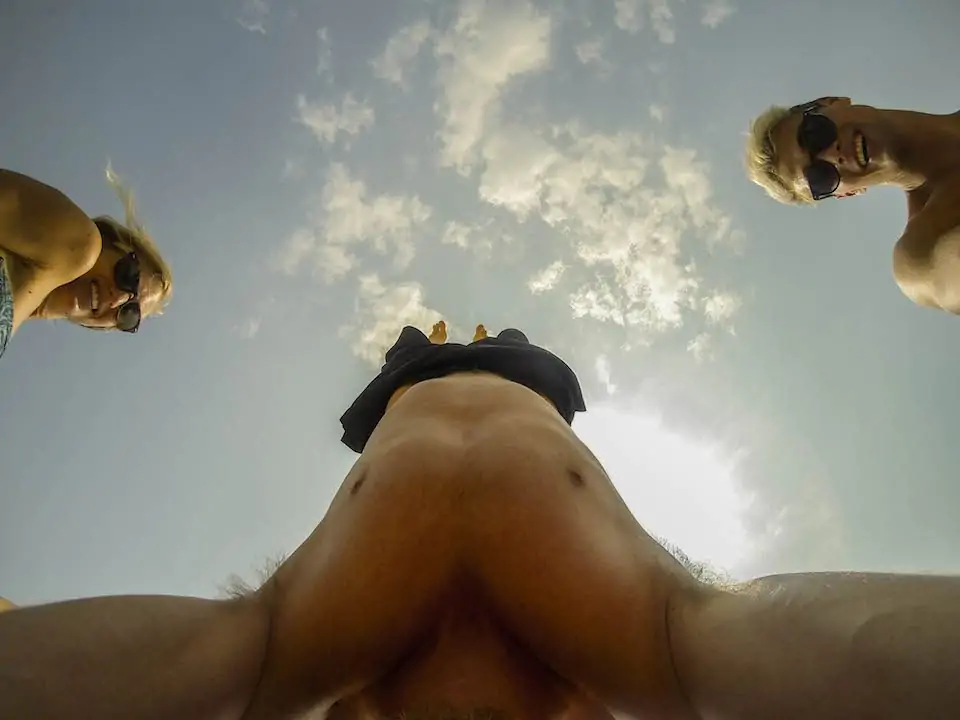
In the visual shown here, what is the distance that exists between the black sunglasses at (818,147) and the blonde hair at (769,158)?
34cm

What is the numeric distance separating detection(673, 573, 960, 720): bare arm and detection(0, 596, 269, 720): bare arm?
3.57 feet

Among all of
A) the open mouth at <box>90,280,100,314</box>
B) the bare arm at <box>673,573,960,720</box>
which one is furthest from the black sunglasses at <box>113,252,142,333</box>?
the bare arm at <box>673,573,960,720</box>

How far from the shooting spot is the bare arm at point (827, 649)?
45.0 inches

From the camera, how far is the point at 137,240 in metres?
4.98

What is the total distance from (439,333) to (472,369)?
832 millimetres

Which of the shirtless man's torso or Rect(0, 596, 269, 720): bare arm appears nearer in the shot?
Rect(0, 596, 269, 720): bare arm

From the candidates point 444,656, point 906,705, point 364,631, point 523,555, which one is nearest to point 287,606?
point 364,631

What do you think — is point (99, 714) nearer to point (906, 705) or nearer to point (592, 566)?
point (592, 566)

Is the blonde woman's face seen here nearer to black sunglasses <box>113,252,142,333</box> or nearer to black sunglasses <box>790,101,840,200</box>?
black sunglasses <box>113,252,142,333</box>

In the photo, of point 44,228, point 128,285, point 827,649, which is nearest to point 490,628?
point 827,649

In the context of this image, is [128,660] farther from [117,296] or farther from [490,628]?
[117,296]

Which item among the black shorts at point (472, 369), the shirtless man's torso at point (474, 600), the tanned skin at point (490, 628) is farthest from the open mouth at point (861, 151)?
the shirtless man's torso at point (474, 600)

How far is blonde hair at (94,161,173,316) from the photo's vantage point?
486 cm

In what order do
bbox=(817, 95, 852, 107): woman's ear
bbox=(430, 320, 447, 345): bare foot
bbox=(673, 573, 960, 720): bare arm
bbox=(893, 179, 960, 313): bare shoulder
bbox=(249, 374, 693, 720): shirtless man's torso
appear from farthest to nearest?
bbox=(817, 95, 852, 107): woman's ear < bbox=(430, 320, 447, 345): bare foot < bbox=(893, 179, 960, 313): bare shoulder < bbox=(249, 374, 693, 720): shirtless man's torso < bbox=(673, 573, 960, 720): bare arm
